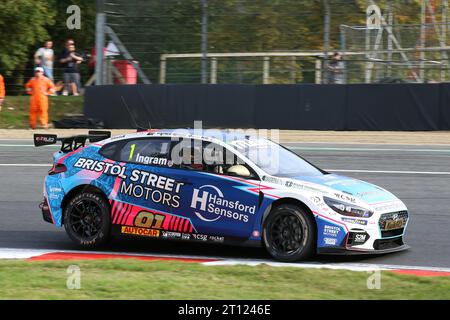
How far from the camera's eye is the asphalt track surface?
10.2 meters

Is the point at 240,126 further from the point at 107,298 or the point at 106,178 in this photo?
the point at 107,298

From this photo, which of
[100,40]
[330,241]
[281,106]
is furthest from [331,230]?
[100,40]

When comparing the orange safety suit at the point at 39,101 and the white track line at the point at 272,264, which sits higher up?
the orange safety suit at the point at 39,101

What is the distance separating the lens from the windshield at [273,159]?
388 inches

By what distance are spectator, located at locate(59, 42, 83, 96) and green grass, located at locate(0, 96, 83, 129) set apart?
26.7 inches

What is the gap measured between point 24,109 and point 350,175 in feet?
41.4

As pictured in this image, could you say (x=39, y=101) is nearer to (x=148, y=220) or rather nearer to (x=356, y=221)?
(x=148, y=220)

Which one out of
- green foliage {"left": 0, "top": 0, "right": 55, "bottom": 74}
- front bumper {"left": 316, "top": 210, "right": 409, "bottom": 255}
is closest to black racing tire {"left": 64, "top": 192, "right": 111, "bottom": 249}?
front bumper {"left": 316, "top": 210, "right": 409, "bottom": 255}

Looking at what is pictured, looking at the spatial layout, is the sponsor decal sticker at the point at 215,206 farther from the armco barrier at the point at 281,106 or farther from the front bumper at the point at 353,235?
the armco barrier at the point at 281,106

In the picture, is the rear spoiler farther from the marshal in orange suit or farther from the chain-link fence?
the marshal in orange suit

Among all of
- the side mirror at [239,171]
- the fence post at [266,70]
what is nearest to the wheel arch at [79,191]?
the side mirror at [239,171]

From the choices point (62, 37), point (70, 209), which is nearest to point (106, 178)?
point (70, 209)

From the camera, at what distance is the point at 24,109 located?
84.6 ft

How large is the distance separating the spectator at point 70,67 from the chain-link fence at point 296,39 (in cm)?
368
